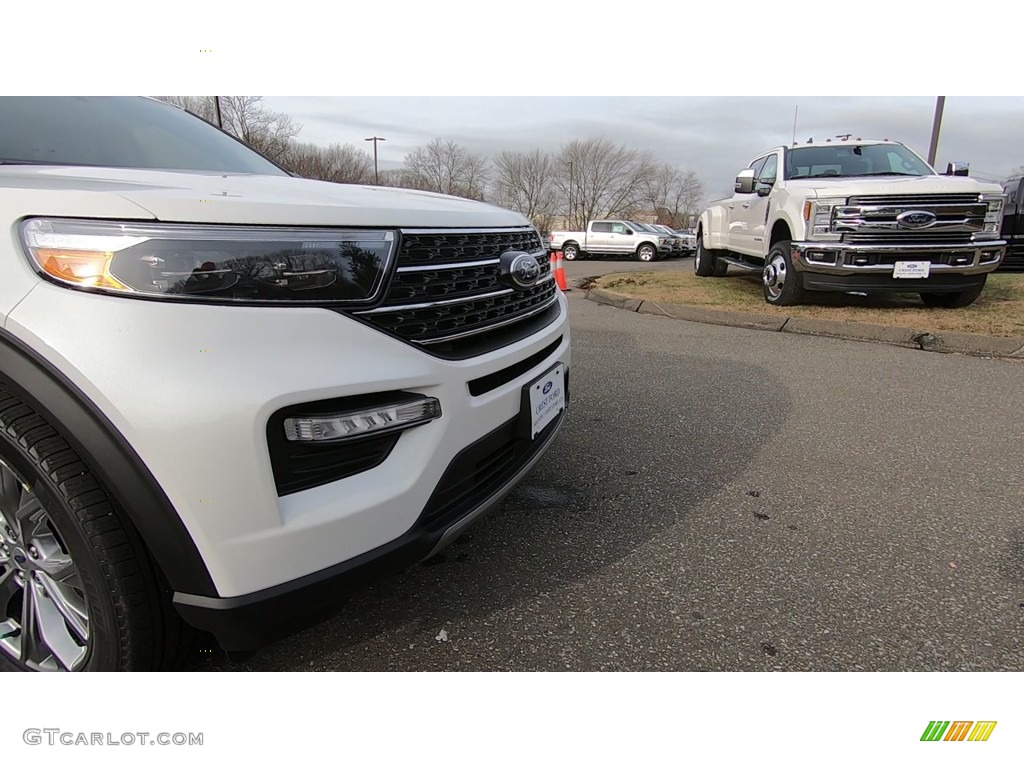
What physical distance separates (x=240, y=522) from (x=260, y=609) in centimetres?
21

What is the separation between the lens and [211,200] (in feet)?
4.29

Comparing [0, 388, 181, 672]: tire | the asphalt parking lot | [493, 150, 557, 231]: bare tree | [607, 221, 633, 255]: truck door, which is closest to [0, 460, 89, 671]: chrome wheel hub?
[0, 388, 181, 672]: tire

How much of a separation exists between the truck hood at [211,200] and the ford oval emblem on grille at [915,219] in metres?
6.15

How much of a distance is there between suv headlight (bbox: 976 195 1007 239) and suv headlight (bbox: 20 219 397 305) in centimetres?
743

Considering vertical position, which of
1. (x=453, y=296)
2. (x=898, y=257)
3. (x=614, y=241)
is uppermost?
(x=453, y=296)

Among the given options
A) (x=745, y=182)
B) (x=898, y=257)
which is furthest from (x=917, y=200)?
(x=745, y=182)

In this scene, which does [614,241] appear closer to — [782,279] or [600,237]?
[600,237]

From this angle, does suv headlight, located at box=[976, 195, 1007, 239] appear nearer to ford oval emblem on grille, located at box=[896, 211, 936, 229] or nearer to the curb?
ford oval emblem on grille, located at box=[896, 211, 936, 229]

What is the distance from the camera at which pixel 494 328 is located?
1.83 m

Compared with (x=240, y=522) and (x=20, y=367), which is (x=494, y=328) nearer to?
(x=240, y=522)

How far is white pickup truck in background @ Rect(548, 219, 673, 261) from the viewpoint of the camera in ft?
74.4

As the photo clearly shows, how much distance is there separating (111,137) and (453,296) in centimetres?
162
